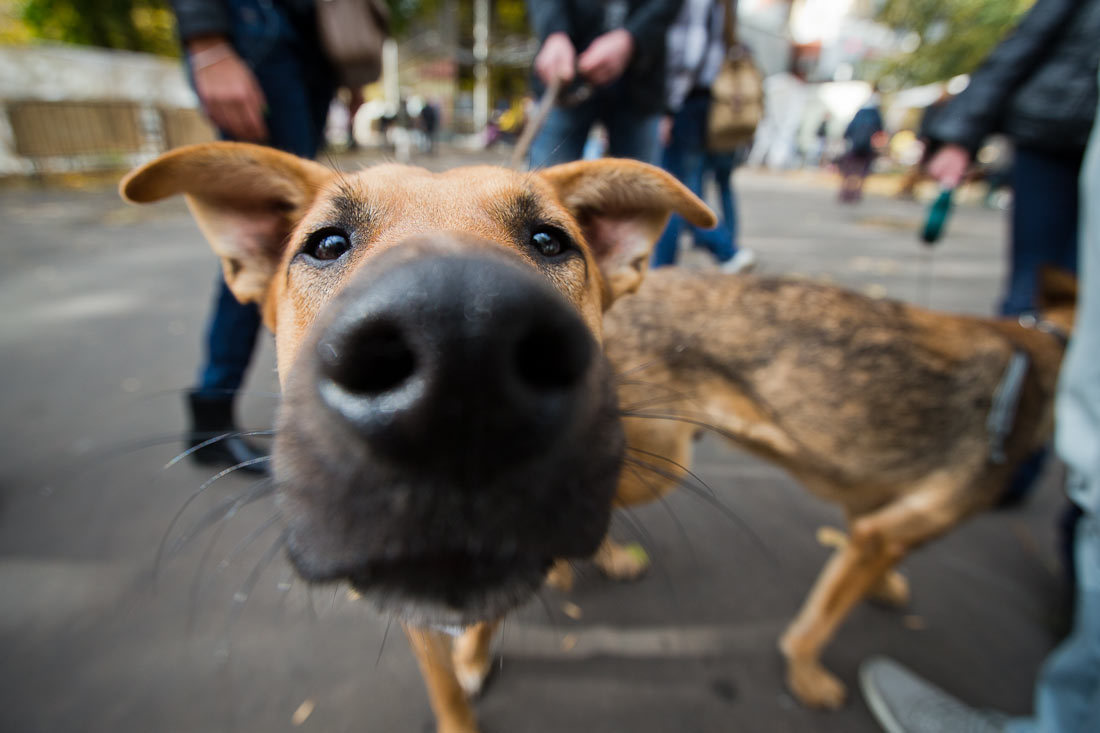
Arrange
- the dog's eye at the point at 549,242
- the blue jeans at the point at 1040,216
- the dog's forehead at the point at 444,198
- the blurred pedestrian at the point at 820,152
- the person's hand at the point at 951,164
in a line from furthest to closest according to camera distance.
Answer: the blurred pedestrian at the point at 820,152 < the person's hand at the point at 951,164 < the blue jeans at the point at 1040,216 < the dog's eye at the point at 549,242 < the dog's forehead at the point at 444,198

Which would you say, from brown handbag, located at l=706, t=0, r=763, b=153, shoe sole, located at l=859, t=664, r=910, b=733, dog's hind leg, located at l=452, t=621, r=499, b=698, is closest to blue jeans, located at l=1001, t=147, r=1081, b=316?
shoe sole, located at l=859, t=664, r=910, b=733

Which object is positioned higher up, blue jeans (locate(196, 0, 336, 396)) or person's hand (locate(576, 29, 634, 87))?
person's hand (locate(576, 29, 634, 87))

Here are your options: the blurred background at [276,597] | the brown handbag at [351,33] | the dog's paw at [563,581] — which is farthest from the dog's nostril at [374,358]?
the brown handbag at [351,33]

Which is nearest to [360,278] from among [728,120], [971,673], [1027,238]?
[971,673]

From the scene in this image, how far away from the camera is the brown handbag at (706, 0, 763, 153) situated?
4.70m

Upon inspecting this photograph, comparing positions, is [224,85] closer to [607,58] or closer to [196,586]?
[607,58]

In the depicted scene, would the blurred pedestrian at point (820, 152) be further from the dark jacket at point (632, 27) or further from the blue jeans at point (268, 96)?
the blue jeans at point (268, 96)

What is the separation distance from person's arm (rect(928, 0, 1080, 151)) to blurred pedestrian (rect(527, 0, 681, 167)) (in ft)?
5.35

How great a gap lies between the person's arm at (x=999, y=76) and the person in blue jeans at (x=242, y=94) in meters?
3.52

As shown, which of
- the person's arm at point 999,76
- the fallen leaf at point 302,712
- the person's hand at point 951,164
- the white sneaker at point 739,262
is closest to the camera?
the fallen leaf at point 302,712

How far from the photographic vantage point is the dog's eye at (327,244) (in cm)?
132

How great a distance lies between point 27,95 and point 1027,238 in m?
17.8

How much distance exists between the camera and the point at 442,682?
A: 166 cm

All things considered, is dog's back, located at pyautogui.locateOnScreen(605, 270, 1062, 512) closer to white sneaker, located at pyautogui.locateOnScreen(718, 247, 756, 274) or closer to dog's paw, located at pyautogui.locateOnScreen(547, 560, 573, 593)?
dog's paw, located at pyautogui.locateOnScreen(547, 560, 573, 593)
